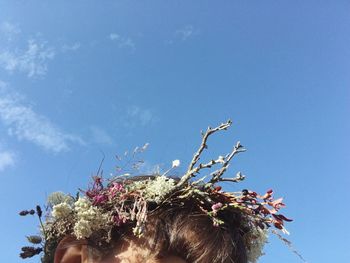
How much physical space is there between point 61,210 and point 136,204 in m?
0.40

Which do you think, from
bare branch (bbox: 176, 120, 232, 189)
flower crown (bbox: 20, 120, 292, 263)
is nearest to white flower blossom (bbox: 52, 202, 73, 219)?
flower crown (bbox: 20, 120, 292, 263)

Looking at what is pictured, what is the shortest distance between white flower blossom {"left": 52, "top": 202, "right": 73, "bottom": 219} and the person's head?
13cm

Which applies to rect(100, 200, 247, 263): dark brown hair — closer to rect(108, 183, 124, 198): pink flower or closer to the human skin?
the human skin

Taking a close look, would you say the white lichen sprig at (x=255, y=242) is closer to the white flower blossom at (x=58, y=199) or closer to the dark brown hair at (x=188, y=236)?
the dark brown hair at (x=188, y=236)

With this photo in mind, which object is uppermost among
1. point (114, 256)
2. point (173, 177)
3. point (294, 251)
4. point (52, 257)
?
point (173, 177)

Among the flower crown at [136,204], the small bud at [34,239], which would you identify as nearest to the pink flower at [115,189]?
the flower crown at [136,204]

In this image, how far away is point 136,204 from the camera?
2.43 m

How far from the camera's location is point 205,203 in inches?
98.3

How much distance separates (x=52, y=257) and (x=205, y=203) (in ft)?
2.85

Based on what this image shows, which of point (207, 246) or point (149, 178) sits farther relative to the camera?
point (149, 178)

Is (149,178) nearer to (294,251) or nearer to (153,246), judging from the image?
(153,246)

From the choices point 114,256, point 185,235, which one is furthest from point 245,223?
point 114,256

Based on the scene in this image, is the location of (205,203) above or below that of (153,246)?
above

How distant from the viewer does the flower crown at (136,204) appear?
2414 millimetres
